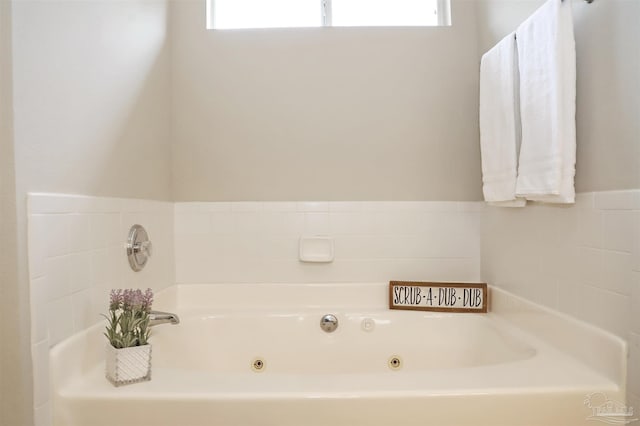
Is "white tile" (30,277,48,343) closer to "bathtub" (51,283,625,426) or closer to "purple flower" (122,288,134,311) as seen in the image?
"bathtub" (51,283,625,426)

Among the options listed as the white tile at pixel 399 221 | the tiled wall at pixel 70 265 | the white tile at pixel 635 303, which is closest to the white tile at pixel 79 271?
the tiled wall at pixel 70 265

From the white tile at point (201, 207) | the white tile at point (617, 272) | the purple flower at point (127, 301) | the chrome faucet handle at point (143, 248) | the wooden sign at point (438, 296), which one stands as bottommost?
the wooden sign at point (438, 296)

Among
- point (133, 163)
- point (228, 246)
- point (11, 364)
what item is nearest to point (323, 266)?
point (228, 246)

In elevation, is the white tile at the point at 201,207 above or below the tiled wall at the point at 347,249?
above

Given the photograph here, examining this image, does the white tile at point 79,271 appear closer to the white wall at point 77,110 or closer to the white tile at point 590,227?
the white wall at point 77,110

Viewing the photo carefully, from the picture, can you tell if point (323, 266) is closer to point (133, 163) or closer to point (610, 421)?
point (133, 163)

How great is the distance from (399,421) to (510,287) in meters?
1.01

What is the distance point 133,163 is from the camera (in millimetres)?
1679

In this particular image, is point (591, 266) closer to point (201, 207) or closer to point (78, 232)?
point (78, 232)

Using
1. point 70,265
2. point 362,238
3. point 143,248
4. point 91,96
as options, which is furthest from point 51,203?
point 362,238

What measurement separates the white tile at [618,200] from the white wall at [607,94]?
21 millimetres

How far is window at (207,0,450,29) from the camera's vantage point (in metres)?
2.22

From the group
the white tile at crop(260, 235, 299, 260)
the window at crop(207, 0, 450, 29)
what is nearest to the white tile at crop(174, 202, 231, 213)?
the white tile at crop(260, 235, 299, 260)

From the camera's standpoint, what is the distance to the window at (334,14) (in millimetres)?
2217
